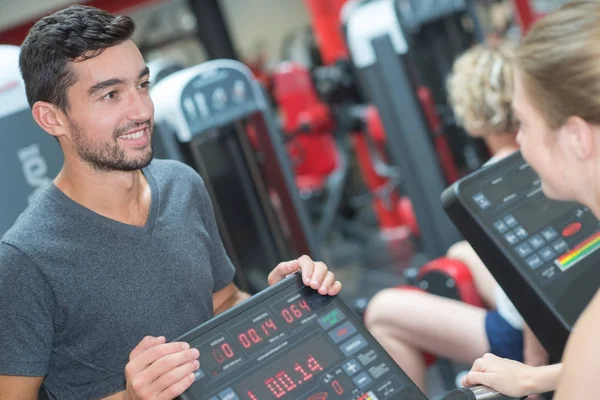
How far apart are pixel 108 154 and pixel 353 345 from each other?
26.3 inches

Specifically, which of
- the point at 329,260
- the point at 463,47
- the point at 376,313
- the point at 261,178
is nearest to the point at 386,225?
the point at 329,260

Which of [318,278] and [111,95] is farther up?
[111,95]

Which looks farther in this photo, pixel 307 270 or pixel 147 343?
pixel 307 270

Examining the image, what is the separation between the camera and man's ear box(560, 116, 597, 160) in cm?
135

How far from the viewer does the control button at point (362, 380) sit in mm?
1614

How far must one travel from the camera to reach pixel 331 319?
169 centimetres

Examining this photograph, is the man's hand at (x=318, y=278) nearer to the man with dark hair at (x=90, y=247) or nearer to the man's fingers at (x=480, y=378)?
the man with dark hair at (x=90, y=247)

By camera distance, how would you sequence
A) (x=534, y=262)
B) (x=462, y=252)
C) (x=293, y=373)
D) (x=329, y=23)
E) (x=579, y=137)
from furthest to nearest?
(x=329, y=23) < (x=462, y=252) < (x=534, y=262) < (x=293, y=373) < (x=579, y=137)

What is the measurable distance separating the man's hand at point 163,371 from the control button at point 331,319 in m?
0.28

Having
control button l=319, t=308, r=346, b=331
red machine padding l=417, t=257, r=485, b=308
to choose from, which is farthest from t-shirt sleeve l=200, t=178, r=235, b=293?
red machine padding l=417, t=257, r=485, b=308

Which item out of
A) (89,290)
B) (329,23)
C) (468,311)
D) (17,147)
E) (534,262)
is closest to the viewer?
(89,290)

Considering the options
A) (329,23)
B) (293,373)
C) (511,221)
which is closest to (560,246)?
(511,221)

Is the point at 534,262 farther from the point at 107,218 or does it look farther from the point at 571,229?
the point at 107,218

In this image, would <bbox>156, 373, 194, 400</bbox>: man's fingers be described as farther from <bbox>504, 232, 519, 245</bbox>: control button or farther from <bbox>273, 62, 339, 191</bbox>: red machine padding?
<bbox>273, 62, 339, 191</bbox>: red machine padding
